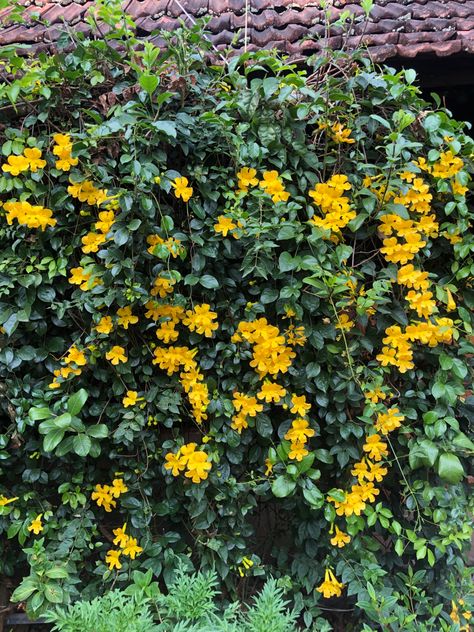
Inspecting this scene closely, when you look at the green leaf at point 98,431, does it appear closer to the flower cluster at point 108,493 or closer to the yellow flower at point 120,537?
the flower cluster at point 108,493

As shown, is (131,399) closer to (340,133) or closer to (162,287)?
(162,287)

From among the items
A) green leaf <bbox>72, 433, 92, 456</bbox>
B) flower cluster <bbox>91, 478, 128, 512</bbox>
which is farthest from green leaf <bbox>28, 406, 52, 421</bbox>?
flower cluster <bbox>91, 478, 128, 512</bbox>

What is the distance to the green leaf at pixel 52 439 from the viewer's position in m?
1.63

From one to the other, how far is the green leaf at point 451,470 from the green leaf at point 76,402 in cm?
129

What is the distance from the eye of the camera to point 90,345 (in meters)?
1.75

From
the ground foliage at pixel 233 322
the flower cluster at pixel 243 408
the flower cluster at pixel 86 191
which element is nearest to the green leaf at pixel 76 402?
the ground foliage at pixel 233 322

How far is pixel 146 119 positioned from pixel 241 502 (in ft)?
4.71

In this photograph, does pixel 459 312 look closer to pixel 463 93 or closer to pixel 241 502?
pixel 241 502

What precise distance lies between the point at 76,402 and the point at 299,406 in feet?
2.63

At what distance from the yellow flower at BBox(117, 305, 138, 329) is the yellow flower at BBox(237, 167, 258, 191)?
0.60 metres

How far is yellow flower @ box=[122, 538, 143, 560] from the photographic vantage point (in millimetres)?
1798

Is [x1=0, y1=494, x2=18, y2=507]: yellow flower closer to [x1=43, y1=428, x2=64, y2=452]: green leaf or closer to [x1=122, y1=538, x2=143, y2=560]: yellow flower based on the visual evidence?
[x1=43, y1=428, x2=64, y2=452]: green leaf

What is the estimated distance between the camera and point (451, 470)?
5.50 ft

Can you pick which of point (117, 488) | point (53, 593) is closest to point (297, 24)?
point (117, 488)
